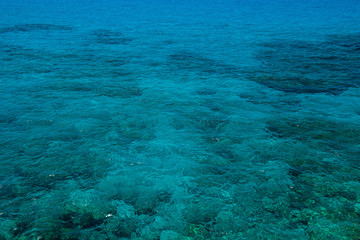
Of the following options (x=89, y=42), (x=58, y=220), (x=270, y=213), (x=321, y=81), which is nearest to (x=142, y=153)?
(x=58, y=220)

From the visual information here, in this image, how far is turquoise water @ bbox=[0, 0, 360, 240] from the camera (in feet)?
21.6

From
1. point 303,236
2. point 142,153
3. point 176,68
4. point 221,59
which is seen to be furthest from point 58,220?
point 221,59

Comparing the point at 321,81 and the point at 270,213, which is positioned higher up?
the point at 321,81

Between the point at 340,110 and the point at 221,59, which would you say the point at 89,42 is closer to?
the point at 221,59

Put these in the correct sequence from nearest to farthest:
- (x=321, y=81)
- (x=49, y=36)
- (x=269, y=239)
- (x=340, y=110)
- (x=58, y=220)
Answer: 1. (x=269, y=239)
2. (x=58, y=220)
3. (x=340, y=110)
4. (x=321, y=81)
5. (x=49, y=36)

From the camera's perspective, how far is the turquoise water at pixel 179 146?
6590 mm

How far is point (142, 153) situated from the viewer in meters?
9.20

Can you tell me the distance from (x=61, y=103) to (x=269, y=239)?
1087 cm

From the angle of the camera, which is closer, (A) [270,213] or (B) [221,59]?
(A) [270,213]

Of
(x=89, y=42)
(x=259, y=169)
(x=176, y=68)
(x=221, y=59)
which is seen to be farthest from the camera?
(x=89, y=42)

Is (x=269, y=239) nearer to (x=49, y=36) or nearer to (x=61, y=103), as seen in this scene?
(x=61, y=103)

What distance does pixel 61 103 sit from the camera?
12914mm

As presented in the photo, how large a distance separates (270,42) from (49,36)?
71.9ft

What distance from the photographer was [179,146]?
9656mm
